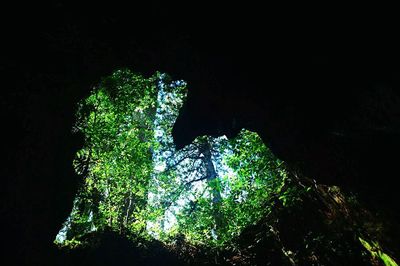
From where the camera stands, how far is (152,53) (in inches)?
302

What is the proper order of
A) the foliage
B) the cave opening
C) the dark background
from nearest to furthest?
the dark background
the foliage
the cave opening

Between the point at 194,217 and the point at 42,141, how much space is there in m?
10.3

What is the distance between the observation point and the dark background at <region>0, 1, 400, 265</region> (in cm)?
554

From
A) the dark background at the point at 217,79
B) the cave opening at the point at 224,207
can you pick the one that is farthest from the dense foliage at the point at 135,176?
the dark background at the point at 217,79

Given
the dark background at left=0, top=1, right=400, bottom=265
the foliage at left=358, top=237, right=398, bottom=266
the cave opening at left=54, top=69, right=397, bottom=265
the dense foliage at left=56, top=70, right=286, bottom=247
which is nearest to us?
the dark background at left=0, top=1, right=400, bottom=265

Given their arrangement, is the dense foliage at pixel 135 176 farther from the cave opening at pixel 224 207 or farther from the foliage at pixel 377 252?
the foliage at pixel 377 252

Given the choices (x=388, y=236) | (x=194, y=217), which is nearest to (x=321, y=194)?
(x=388, y=236)

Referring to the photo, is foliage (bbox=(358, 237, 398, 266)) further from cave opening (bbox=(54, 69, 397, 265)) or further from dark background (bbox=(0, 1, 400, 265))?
dark background (bbox=(0, 1, 400, 265))

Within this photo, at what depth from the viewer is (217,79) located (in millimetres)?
7688

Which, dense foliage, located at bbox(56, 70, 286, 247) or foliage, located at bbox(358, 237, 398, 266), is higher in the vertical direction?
dense foliage, located at bbox(56, 70, 286, 247)

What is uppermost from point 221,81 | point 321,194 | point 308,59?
point 221,81

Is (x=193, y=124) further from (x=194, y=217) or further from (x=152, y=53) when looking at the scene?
(x=194, y=217)

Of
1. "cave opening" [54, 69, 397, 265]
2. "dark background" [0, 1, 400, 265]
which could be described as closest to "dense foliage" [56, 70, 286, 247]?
"cave opening" [54, 69, 397, 265]

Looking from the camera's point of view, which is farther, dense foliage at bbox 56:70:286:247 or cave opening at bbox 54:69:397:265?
dense foliage at bbox 56:70:286:247
